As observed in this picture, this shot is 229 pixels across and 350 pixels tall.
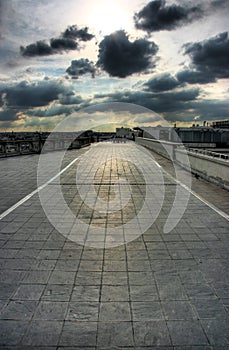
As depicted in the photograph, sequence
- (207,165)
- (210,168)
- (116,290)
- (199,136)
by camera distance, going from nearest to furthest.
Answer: (116,290)
(210,168)
(207,165)
(199,136)

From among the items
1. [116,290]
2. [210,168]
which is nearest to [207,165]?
[210,168]

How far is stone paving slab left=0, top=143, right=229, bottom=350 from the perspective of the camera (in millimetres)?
2584

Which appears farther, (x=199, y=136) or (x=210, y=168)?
(x=199, y=136)

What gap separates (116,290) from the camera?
3.34 m

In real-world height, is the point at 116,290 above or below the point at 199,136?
below

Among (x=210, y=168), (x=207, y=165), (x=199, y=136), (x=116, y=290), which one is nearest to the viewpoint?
(x=116, y=290)

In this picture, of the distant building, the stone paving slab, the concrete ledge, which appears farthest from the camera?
the distant building

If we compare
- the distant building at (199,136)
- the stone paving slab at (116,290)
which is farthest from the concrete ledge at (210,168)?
the distant building at (199,136)

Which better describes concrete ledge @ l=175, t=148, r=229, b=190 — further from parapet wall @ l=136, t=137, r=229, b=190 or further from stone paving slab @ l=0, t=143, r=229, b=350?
stone paving slab @ l=0, t=143, r=229, b=350

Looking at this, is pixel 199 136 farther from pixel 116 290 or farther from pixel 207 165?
pixel 116 290

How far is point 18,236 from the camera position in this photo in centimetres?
507

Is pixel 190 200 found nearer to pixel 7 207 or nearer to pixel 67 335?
pixel 7 207

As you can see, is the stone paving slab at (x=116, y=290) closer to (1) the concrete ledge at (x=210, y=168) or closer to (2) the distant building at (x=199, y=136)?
(1) the concrete ledge at (x=210, y=168)

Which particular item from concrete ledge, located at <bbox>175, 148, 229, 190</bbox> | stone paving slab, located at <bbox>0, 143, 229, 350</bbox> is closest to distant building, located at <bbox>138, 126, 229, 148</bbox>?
concrete ledge, located at <bbox>175, 148, 229, 190</bbox>
